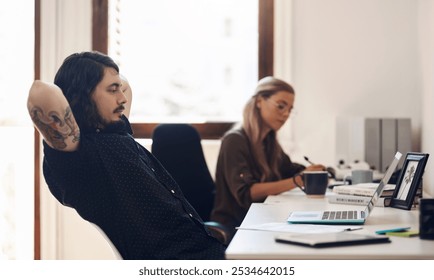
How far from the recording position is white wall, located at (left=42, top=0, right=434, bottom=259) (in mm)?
3457

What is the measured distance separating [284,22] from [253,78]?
1.08 ft

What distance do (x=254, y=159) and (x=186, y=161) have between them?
10.9 inches

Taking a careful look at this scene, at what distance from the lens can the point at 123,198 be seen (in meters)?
1.58

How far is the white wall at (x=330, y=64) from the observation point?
3.46 meters

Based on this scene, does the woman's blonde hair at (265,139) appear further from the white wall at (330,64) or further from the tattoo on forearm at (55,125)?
the tattoo on forearm at (55,125)

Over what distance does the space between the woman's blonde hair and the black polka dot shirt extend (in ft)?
3.53

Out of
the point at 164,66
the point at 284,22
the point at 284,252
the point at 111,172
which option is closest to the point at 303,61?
the point at 284,22

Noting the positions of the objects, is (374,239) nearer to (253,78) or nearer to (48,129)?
(48,129)

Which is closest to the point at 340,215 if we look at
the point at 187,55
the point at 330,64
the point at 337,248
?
the point at 337,248

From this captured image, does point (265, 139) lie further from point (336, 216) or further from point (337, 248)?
point (337, 248)

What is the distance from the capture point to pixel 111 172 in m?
1.58

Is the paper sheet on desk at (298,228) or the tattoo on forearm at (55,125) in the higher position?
the tattoo on forearm at (55,125)

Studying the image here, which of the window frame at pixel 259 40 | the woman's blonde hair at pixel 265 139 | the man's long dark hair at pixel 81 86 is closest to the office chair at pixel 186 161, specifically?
the woman's blonde hair at pixel 265 139

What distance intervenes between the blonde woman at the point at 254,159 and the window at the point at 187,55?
2.63ft
